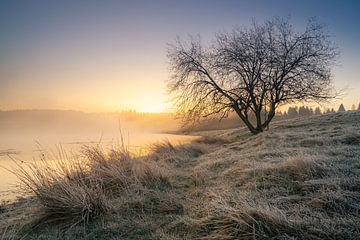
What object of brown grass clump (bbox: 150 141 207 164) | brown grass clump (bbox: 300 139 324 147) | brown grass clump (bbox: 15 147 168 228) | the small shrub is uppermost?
the small shrub

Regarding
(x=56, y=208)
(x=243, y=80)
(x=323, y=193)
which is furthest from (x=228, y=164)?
(x=243, y=80)

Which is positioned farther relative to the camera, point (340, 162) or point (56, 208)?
point (340, 162)

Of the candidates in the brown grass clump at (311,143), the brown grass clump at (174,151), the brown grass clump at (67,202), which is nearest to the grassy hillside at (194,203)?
the brown grass clump at (67,202)

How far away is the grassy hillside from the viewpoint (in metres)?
2.62

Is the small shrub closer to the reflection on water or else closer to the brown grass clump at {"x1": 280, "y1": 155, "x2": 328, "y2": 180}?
the brown grass clump at {"x1": 280, "y1": 155, "x2": 328, "y2": 180}

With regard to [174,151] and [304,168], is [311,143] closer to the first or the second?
[304,168]

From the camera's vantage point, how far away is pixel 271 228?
2541 mm

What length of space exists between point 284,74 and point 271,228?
15.5m

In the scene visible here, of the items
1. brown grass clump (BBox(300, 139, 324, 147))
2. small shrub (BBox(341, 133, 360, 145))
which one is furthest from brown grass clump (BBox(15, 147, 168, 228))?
small shrub (BBox(341, 133, 360, 145))

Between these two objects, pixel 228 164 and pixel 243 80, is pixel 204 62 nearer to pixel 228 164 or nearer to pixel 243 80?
pixel 243 80

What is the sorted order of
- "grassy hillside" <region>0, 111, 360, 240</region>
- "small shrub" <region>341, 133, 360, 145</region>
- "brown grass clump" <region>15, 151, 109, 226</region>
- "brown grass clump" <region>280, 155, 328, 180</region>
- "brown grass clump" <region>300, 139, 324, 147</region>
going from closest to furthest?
"grassy hillside" <region>0, 111, 360, 240</region> < "brown grass clump" <region>15, 151, 109, 226</region> < "brown grass clump" <region>280, 155, 328, 180</region> < "small shrub" <region>341, 133, 360, 145</region> < "brown grass clump" <region>300, 139, 324, 147</region>

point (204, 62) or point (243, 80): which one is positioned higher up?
point (204, 62)

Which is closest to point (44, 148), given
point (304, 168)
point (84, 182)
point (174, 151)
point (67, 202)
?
point (84, 182)

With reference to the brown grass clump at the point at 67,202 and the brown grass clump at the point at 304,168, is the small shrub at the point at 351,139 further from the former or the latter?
the brown grass clump at the point at 67,202
